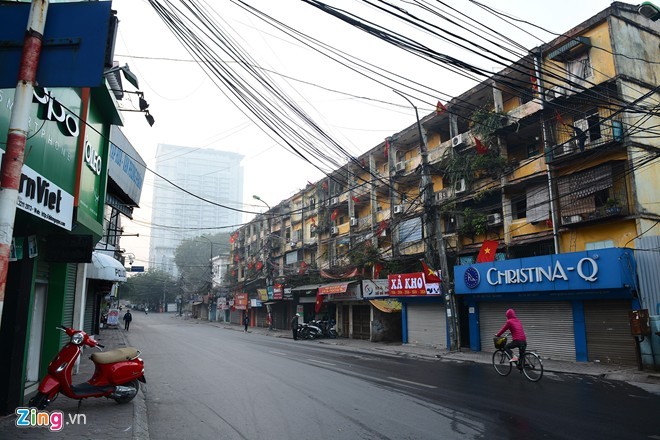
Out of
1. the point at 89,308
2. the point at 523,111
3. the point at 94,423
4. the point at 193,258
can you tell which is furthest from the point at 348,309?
the point at 193,258

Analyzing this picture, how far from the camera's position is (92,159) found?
32.4ft

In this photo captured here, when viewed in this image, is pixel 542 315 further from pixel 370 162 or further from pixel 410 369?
pixel 370 162

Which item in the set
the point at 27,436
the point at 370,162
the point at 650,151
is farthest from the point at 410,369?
the point at 370,162

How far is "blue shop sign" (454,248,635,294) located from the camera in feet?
47.0

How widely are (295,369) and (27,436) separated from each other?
7915 mm

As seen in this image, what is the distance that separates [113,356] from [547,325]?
16.0m

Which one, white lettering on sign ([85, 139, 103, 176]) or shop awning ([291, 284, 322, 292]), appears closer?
white lettering on sign ([85, 139, 103, 176])

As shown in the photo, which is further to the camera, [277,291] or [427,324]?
[277,291]

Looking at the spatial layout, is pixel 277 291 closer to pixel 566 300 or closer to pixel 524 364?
pixel 566 300

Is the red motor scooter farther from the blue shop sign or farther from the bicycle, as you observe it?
the blue shop sign

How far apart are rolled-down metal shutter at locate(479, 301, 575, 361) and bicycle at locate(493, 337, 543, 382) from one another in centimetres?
620

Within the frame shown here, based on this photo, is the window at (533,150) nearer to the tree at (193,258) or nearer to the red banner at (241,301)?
the red banner at (241,301)

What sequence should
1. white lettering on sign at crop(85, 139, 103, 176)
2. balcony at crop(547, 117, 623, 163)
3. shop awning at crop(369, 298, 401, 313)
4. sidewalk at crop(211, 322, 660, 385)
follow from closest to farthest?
white lettering on sign at crop(85, 139, 103, 176) < sidewalk at crop(211, 322, 660, 385) < balcony at crop(547, 117, 623, 163) < shop awning at crop(369, 298, 401, 313)

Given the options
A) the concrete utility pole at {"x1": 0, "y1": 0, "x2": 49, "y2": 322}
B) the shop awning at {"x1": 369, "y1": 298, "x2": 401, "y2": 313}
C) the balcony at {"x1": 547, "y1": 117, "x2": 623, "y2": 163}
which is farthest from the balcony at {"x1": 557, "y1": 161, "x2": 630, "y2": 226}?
the concrete utility pole at {"x1": 0, "y1": 0, "x2": 49, "y2": 322}
